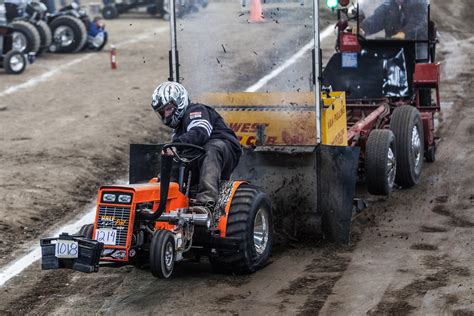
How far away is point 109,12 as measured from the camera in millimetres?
31953

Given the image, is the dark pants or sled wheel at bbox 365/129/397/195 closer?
the dark pants

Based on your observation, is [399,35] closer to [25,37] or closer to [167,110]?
[167,110]

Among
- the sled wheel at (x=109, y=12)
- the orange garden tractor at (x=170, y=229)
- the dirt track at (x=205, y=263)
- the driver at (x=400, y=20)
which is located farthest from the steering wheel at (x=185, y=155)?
the sled wheel at (x=109, y=12)

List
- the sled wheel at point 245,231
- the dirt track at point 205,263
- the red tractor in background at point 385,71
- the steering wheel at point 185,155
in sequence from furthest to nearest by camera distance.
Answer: the red tractor in background at point 385,71 → the sled wheel at point 245,231 → the steering wheel at point 185,155 → the dirt track at point 205,263

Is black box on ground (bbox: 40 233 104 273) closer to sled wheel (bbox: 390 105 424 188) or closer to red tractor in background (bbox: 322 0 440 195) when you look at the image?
sled wheel (bbox: 390 105 424 188)

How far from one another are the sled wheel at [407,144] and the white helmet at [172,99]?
3599 mm

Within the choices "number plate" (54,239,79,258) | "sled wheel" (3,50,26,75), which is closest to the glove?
"number plate" (54,239,79,258)

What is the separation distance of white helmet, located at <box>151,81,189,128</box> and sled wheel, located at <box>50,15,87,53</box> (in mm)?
16204

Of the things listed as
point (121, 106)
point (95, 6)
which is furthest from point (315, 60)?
point (95, 6)

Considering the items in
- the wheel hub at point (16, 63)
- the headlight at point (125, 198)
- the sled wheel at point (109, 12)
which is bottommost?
the headlight at point (125, 198)

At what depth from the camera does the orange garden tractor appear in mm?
7809

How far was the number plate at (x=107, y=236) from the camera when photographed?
26.0 feet

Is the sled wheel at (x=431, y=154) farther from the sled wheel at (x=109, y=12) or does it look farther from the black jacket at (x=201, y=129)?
the sled wheel at (x=109, y=12)

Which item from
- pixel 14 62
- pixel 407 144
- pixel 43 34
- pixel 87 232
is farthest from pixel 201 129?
pixel 43 34
